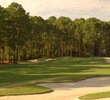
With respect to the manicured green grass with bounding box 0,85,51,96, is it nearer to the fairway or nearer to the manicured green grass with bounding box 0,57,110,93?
the manicured green grass with bounding box 0,57,110,93

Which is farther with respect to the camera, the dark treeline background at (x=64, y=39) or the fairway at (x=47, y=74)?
the dark treeline background at (x=64, y=39)

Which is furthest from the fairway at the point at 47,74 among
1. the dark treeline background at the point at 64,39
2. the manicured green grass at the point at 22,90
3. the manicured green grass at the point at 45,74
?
the dark treeline background at the point at 64,39

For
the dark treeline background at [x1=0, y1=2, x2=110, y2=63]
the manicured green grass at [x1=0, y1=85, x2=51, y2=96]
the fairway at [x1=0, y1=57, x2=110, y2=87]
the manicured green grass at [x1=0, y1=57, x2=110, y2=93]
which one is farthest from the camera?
the dark treeline background at [x1=0, y1=2, x2=110, y2=63]

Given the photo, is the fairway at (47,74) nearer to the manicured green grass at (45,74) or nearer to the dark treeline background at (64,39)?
the manicured green grass at (45,74)

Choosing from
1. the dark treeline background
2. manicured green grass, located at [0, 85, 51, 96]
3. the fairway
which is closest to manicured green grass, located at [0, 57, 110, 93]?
the fairway

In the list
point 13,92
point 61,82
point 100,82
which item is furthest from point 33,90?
point 100,82

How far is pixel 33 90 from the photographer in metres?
23.3

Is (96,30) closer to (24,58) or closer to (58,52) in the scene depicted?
(58,52)

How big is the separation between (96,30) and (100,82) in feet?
270

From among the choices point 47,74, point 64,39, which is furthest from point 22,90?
point 64,39

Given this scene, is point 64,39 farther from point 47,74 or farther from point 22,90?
point 22,90

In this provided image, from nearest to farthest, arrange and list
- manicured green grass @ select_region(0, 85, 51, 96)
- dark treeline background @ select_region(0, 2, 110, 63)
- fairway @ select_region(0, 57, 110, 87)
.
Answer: manicured green grass @ select_region(0, 85, 51, 96)
fairway @ select_region(0, 57, 110, 87)
dark treeline background @ select_region(0, 2, 110, 63)

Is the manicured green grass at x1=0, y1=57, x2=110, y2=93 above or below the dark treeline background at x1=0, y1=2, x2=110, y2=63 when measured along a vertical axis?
below

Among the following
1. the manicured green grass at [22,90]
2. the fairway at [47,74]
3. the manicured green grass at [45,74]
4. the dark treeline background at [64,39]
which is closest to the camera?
the manicured green grass at [22,90]
